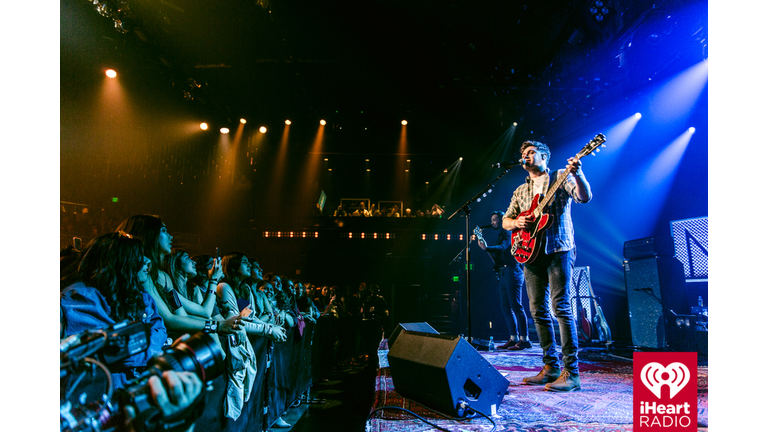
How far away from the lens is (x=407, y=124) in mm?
10320

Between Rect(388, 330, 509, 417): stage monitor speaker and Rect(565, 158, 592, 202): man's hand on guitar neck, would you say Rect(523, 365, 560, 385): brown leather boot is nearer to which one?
Rect(388, 330, 509, 417): stage monitor speaker

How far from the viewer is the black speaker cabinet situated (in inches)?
154

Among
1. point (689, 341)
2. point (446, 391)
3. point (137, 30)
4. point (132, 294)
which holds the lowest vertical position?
point (689, 341)

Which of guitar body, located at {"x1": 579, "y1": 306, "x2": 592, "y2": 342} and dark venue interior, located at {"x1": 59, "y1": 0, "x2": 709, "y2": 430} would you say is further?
guitar body, located at {"x1": 579, "y1": 306, "x2": 592, "y2": 342}

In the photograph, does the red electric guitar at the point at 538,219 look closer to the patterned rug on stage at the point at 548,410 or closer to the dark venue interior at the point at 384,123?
the dark venue interior at the point at 384,123

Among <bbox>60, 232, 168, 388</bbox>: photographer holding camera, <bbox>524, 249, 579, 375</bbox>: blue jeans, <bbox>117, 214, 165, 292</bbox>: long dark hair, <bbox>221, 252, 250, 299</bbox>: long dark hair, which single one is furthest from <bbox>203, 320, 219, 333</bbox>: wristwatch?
<bbox>524, 249, 579, 375</bbox>: blue jeans

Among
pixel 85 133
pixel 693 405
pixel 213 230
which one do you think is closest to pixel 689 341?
pixel 693 405

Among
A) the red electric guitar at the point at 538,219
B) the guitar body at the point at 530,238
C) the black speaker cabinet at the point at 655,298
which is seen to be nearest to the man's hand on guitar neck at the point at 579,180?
the red electric guitar at the point at 538,219

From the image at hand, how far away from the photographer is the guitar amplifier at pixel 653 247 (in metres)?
4.06

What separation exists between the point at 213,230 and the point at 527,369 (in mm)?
10121

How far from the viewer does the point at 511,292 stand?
14.6 feet

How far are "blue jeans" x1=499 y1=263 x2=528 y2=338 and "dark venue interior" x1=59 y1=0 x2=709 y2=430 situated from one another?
44.7 inches

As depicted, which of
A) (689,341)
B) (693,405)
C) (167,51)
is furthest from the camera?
(167,51)
